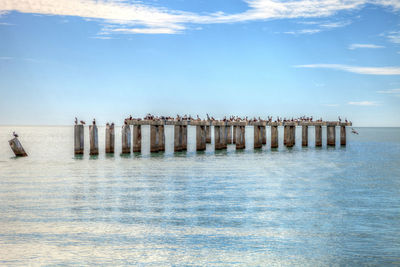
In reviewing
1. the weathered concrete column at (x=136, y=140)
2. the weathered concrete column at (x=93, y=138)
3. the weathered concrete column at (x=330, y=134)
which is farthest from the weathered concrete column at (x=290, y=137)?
the weathered concrete column at (x=93, y=138)

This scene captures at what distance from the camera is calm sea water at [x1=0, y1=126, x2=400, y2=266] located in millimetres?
10172

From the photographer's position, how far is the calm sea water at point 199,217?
33.4 feet

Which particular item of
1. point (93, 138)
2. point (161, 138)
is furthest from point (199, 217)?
point (161, 138)

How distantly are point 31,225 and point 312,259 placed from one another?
758 centimetres

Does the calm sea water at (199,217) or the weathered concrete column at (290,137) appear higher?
the weathered concrete column at (290,137)

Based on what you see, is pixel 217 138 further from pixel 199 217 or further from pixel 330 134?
pixel 199 217

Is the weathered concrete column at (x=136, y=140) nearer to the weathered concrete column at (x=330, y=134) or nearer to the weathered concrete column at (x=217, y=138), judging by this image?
the weathered concrete column at (x=217, y=138)

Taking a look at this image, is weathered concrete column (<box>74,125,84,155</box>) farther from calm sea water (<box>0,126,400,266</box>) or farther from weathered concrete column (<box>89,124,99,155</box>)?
calm sea water (<box>0,126,400,266</box>)

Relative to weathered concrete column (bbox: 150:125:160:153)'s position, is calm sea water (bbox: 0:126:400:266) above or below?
below

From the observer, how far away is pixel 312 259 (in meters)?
9.98

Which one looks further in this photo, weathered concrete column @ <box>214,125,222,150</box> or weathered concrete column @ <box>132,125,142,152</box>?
weathered concrete column @ <box>214,125,222,150</box>

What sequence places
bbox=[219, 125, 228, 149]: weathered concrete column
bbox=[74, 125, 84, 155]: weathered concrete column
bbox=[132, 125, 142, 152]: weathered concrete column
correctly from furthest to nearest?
bbox=[219, 125, 228, 149]: weathered concrete column
bbox=[132, 125, 142, 152]: weathered concrete column
bbox=[74, 125, 84, 155]: weathered concrete column

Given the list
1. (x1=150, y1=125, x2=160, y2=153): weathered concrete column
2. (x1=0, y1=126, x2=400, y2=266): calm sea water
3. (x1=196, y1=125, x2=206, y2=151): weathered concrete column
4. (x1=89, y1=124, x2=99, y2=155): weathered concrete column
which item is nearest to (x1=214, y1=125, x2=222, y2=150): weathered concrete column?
(x1=196, y1=125, x2=206, y2=151): weathered concrete column

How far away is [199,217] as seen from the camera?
1377 centimetres
